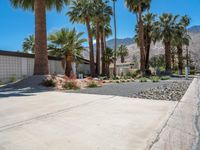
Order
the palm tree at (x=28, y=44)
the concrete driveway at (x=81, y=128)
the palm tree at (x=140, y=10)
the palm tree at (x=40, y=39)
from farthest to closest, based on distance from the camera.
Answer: the palm tree at (x=28, y=44) < the palm tree at (x=140, y=10) < the palm tree at (x=40, y=39) < the concrete driveway at (x=81, y=128)

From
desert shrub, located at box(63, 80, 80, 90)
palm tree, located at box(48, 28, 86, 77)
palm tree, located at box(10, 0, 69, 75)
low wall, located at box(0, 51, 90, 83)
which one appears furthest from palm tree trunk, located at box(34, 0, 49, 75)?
palm tree, located at box(48, 28, 86, 77)

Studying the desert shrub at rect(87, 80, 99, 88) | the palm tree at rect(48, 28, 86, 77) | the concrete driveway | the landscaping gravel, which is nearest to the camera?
the concrete driveway

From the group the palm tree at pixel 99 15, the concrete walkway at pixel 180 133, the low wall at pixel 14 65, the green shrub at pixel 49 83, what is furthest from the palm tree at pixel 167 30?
the concrete walkway at pixel 180 133

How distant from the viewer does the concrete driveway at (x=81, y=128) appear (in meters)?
3.86

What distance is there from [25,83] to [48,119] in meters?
12.0

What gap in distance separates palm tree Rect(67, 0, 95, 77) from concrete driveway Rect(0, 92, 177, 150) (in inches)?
1079

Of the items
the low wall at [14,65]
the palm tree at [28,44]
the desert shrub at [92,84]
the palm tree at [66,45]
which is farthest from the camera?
the palm tree at [28,44]

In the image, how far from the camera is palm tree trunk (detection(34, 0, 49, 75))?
56.9 ft

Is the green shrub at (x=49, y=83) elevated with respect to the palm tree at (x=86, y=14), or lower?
lower

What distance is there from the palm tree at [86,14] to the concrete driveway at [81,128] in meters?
27.4

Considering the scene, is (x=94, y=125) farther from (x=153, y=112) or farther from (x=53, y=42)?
(x=53, y=42)

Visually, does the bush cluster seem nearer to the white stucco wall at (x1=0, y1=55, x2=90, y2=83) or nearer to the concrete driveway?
the concrete driveway

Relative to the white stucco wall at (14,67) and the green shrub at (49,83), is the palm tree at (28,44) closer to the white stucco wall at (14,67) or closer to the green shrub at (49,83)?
the white stucco wall at (14,67)

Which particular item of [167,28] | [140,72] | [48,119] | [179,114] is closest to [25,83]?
[48,119]
